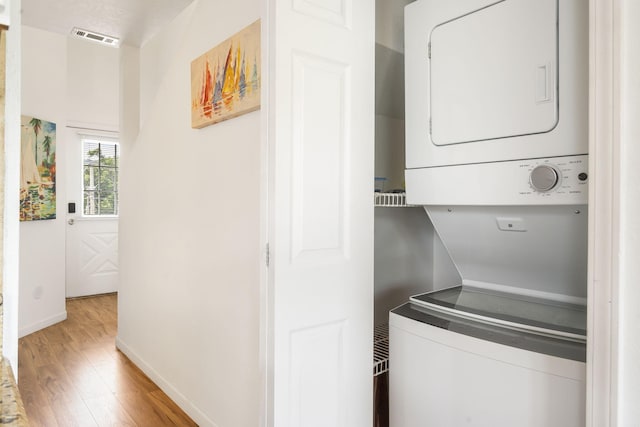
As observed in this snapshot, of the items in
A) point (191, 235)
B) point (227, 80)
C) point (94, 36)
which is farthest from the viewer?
point (94, 36)

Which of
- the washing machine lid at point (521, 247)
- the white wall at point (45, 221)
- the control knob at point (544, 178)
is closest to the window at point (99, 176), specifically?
the white wall at point (45, 221)

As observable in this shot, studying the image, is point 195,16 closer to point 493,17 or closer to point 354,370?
point 493,17

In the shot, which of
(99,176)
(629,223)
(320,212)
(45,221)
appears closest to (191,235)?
(320,212)

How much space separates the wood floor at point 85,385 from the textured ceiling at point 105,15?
239 cm

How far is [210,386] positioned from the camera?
203 cm

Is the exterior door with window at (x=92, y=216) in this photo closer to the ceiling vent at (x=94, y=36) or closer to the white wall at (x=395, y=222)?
the ceiling vent at (x=94, y=36)

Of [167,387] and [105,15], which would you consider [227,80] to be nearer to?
[105,15]

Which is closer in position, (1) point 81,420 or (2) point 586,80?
(2) point 586,80

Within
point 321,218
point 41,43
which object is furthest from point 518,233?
point 41,43

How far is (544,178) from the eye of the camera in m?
1.08

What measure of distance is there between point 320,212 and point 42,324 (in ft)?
12.4

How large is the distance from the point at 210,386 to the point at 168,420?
411 mm

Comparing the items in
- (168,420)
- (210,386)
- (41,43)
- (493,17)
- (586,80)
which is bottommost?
(168,420)

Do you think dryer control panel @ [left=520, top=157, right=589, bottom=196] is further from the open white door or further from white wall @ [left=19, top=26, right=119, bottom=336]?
white wall @ [left=19, top=26, right=119, bottom=336]
